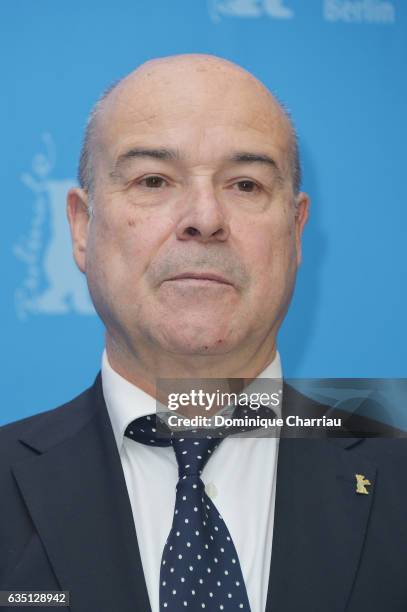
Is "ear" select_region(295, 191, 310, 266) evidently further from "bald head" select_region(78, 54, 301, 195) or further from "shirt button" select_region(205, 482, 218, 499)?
"shirt button" select_region(205, 482, 218, 499)

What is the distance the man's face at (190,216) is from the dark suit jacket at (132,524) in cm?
22

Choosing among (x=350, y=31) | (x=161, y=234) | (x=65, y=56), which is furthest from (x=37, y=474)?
(x=350, y=31)

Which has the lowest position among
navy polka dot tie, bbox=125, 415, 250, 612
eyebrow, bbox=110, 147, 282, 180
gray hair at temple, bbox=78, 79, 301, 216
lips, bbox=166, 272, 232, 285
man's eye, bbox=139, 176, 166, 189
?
navy polka dot tie, bbox=125, 415, 250, 612

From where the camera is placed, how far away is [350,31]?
1910 mm

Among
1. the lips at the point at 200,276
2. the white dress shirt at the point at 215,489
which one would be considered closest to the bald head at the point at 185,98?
the lips at the point at 200,276

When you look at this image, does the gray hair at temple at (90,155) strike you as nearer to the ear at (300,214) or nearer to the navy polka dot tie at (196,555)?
the ear at (300,214)

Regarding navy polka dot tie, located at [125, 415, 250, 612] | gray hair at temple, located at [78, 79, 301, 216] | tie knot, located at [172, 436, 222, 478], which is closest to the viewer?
navy polka dot tie, located at [125, 415, 250, 612]

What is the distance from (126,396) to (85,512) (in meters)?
0.25

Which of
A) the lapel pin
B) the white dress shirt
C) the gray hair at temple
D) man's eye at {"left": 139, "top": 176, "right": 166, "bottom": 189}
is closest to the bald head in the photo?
the gray hair at temple

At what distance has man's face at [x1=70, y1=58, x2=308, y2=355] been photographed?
1385mm

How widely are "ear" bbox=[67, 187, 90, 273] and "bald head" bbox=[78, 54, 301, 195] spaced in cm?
3

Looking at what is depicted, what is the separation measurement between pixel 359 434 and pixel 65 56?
1028mm

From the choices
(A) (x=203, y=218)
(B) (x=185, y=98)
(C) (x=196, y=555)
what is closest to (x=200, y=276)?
(A) (x=203, y=218)

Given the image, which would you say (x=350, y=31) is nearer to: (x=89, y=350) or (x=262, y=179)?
(x=262, y=179)
